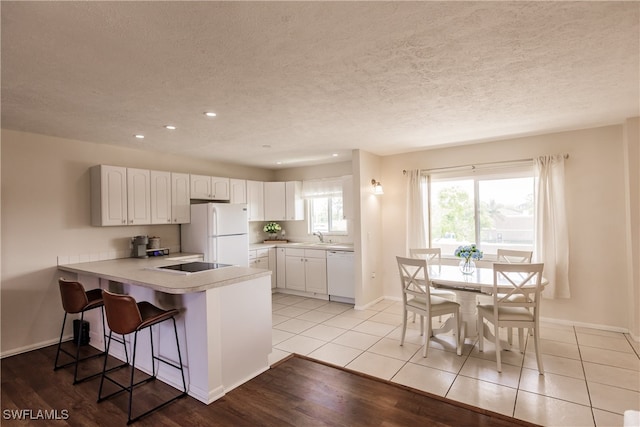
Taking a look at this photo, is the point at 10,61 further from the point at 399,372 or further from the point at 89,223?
the point at 399,372

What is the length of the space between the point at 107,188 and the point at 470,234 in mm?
4939

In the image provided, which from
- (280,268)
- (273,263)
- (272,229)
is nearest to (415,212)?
(280,268)

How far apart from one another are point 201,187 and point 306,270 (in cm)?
223

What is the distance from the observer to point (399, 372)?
288cm

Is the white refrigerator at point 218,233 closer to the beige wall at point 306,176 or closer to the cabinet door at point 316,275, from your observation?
the cabinet door at point 316,275

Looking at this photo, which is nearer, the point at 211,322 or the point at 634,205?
the point at 211,322

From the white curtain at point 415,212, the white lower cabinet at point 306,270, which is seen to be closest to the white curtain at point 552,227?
the white curtain at point 415,212

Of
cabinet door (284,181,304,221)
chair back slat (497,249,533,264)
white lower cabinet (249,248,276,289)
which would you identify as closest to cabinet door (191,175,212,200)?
white lower cabinet (249,248,276,289)

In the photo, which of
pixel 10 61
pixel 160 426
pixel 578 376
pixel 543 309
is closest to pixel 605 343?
pixel 543 309

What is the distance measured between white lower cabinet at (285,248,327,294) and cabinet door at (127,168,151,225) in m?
2.45

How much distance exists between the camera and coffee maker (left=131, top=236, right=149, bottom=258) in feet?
13.9

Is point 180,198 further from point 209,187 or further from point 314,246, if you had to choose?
point 314,246

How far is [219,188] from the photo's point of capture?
529cm

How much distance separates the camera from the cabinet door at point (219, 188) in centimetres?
518
